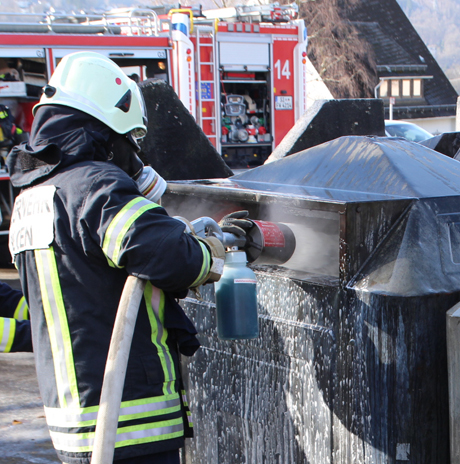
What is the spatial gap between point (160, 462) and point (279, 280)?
619 millimetres

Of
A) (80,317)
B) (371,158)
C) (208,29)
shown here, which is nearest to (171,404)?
(80,317)

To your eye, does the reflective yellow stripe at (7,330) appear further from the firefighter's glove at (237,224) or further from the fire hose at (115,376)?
the firefighter's glove at (237,224)

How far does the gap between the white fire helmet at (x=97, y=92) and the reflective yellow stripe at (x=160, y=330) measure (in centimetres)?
45

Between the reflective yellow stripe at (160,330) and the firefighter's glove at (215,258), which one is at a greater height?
the firefighter's glove at (215,258)

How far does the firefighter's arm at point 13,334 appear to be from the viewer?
1974mm

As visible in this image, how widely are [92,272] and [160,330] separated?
0.23 meters

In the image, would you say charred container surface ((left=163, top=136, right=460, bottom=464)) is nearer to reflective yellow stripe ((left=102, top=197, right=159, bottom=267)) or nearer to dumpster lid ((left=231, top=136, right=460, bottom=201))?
dumpster lid ((left=231, top=136, right=460, bottom=201))

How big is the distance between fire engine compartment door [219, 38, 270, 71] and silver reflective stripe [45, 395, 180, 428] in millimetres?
7939

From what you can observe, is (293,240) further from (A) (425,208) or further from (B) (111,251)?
(B) (111,251)

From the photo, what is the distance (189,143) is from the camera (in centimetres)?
327

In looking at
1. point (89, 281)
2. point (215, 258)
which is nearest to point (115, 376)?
point (89, 281)

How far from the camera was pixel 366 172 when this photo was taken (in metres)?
2.04

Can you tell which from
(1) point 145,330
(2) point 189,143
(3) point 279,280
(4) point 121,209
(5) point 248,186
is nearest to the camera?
(4) point 121,209

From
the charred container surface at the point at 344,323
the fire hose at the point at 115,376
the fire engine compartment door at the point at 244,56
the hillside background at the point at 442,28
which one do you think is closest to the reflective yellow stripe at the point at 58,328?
the fire hose at the point at 115,376
